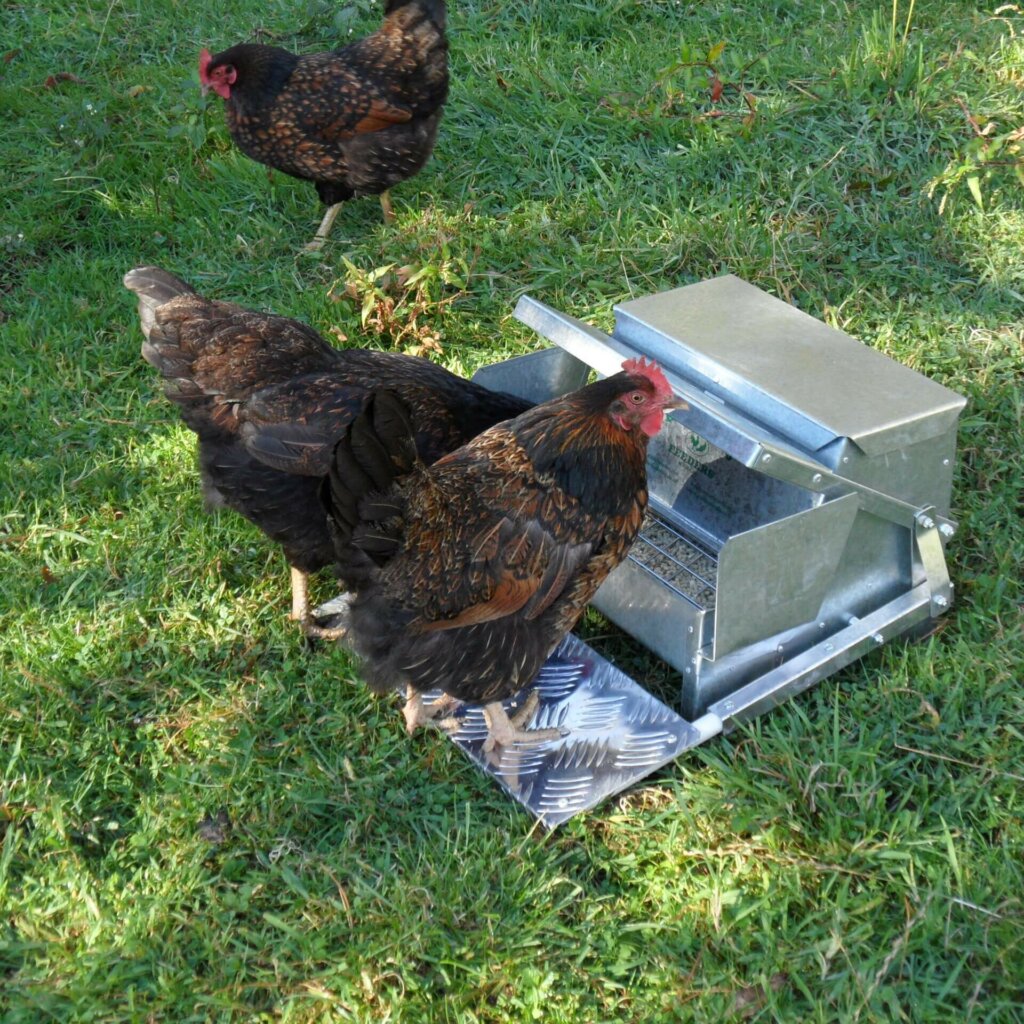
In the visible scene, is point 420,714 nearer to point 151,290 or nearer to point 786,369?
point 786,369

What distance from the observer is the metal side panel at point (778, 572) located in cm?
283

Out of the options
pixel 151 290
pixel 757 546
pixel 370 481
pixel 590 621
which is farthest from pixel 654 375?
pixel 151 290

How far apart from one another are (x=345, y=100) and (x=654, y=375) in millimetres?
2806

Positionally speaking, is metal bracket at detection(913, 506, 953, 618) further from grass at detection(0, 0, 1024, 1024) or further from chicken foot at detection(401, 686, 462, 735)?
chicken foot at detection(401, 686, 462, 735)

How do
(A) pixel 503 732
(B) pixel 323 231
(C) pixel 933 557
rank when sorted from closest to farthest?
(A) pixel 503 732 → (C) pixel 933 557 → (B) pixel 323 231

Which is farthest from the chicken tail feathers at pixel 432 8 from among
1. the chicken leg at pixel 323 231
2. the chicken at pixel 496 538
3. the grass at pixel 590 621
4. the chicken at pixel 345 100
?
the chicken at pixel 496 538

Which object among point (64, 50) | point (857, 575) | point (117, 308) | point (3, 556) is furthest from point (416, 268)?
point (64, 50)

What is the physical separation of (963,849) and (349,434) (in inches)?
72.4

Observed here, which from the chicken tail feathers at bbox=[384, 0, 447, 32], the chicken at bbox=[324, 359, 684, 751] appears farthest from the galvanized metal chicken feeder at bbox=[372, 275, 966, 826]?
the chicken tail feathers at bbox=[384, 0, 447, 32]

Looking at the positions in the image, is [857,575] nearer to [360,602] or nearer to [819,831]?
[819,831]

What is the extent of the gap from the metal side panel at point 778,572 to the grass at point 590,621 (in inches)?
10.8

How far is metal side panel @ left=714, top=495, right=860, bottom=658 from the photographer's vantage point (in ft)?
9.27

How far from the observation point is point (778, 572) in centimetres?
294

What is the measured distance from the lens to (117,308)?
4.95 metres
